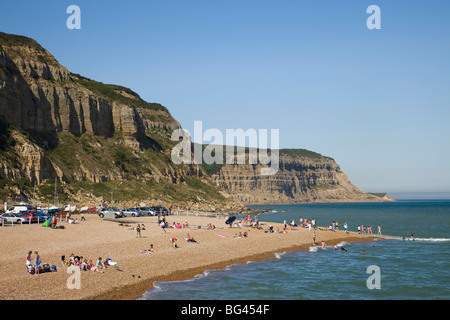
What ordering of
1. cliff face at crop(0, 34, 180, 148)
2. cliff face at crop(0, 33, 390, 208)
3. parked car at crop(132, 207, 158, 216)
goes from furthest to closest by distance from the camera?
cliff face at crop(0, 34, 180, 148), cliff face at crop(0, 33, 390, 208), parked car at crop(132, 207, 158, 216)

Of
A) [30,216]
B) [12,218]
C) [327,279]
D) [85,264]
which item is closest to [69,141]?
[30,216]

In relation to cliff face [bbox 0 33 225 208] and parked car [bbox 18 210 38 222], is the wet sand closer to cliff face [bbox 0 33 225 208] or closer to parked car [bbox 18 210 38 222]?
parked car [bbox 18 210 38 222]

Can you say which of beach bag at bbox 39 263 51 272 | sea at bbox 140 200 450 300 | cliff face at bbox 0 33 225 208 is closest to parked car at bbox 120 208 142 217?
cliff face at bbox 0 33 225 208

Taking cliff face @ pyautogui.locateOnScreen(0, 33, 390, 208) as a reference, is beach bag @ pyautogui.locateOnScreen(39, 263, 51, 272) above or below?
below

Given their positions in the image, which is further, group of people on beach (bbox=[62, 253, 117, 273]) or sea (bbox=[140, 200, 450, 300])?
group of people on beach (bbox=[62, 253, 117, 273])

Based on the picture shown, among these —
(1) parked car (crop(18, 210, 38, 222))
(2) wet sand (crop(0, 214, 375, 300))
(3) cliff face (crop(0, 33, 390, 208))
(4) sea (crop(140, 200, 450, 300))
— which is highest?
(3) cliff face (crop(0, 33, 390, 208))

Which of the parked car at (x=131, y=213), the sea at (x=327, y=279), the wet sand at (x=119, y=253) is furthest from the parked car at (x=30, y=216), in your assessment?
the sea at (x=327, y=279)

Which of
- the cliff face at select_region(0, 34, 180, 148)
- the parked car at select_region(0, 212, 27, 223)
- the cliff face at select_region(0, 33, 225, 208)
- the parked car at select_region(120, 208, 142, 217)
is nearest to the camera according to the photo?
the parked car at select_region(0, 212, 27, 223)

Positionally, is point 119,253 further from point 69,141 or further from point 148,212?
point 69,141
